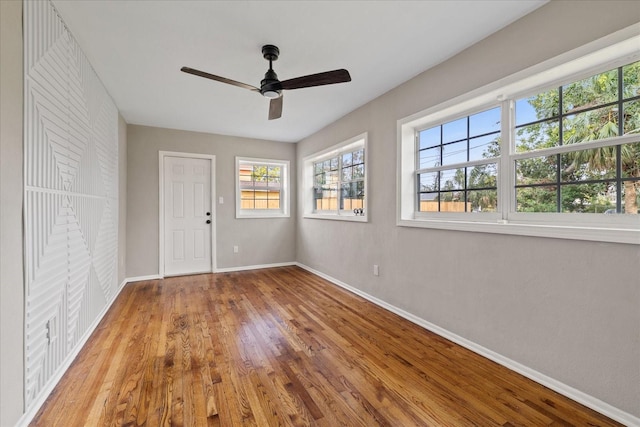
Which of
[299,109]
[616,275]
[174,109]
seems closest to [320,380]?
[616,275]

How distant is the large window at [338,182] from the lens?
3855 mm

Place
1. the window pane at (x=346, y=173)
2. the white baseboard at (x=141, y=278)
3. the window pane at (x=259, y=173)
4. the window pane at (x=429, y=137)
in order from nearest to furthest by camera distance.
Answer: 1. the window pane at (x=429, y=137)
2. the window pane at (x=346, y=173)
3. the white baseboard at (x=141, y=278)
4. the window pane at (x=259, y=173)

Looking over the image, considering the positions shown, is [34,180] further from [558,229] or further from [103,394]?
[558,229]

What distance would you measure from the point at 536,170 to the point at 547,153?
136 millimetres

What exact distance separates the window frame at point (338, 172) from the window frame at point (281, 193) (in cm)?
48

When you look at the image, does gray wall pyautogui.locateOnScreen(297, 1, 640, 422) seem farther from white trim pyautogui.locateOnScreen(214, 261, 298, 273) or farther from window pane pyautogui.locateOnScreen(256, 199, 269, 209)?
window pane pyautogui.locateOnScreen(256, 199, 269, 209)

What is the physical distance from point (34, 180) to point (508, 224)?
10.2ft

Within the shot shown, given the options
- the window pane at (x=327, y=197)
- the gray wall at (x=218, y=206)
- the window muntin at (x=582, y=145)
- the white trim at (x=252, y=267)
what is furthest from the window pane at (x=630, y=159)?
the white trim at (x=252, y=267)

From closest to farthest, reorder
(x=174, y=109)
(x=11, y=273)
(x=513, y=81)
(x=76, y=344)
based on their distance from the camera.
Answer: (x=11, y=273)
(x=513, y=81)
(x=76, y=344)
(x=174, y=109)

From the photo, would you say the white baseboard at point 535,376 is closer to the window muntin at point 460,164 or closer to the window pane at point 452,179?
the window muntin at point 460,164

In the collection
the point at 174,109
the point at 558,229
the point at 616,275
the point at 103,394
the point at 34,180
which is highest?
the point at 174,109

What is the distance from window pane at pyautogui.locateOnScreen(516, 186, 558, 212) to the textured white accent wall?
3.19 metres

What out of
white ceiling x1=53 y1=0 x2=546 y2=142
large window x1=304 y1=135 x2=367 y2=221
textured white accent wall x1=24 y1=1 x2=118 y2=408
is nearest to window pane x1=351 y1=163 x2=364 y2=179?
large window x1=304 y1=135 x2=367 y2=221

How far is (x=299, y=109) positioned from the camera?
3.72 meters
